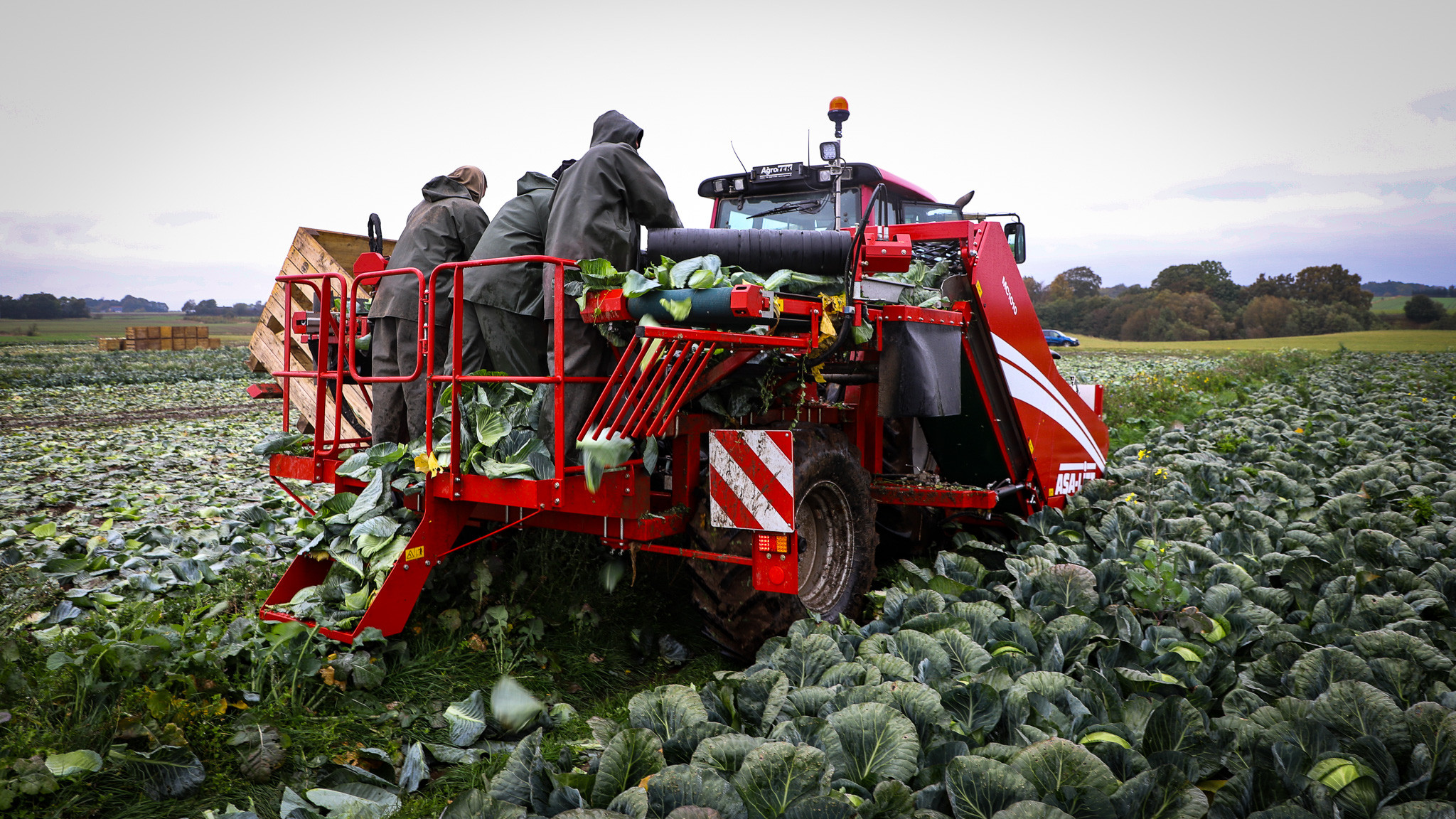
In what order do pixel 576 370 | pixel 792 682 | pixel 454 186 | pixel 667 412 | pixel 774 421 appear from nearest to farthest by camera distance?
1. pixel 792 682
2. pixel 667 412
3. pixel 576 370
4. pixel 774 421
5. pixel 454 186

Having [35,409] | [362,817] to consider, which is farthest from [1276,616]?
[35,409]

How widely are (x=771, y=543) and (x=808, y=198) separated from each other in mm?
3350

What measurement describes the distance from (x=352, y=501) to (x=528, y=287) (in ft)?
4.36

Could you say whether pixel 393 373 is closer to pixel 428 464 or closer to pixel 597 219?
pixel 428 464

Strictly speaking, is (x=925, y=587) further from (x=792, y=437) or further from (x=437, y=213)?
(x=437, y=213)

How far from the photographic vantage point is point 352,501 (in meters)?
4.14

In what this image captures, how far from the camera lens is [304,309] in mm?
6891

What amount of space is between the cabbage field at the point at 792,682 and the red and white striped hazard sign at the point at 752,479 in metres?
0.51

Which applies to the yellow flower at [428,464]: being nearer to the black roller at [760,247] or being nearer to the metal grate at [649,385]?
the metal grate at [649,385]

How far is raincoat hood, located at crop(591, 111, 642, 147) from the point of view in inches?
160

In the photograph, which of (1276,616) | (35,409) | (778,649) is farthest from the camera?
(35,409)

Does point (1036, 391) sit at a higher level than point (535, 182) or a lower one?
lower

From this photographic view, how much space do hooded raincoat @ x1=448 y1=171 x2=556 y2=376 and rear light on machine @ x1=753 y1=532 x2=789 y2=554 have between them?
4.34 ft

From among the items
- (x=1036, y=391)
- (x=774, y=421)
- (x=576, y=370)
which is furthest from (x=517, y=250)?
(x=1036, y=391)
